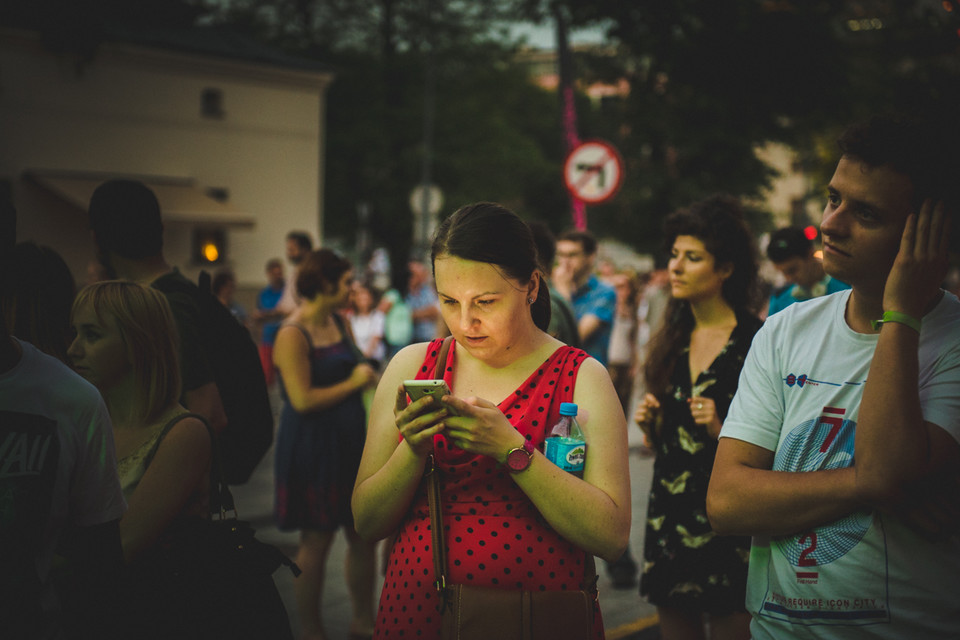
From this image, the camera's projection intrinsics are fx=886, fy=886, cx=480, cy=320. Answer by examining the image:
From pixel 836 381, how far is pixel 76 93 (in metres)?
24.5

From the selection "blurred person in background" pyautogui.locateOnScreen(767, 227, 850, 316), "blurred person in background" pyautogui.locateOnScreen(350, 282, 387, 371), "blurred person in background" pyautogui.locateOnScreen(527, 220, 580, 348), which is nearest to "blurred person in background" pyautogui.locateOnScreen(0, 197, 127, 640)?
"blurred person in background" pyautogui.locateOnScreen(527, 220, 580, 348)

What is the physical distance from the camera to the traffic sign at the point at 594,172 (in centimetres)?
928

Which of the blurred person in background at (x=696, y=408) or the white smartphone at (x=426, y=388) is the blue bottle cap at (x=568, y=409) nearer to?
the white smartphone at (x=426, y=388)

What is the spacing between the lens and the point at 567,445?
2.31m

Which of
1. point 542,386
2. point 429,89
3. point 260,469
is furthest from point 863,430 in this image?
point 429,89

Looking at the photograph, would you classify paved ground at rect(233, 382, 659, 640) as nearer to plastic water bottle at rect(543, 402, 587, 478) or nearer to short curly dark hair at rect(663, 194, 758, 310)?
short curly dark hair at rect(663, 194, 758, 310)

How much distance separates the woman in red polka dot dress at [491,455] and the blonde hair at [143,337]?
91cm

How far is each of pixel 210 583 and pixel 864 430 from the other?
1.93m

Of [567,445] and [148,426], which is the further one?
[148,426]

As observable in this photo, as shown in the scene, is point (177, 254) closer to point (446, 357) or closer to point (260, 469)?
point (260, 469)

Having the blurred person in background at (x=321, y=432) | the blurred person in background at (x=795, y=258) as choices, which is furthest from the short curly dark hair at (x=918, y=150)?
the blurred person in background at (x=795, y=258)

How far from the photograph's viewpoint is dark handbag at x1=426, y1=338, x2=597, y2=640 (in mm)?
2193

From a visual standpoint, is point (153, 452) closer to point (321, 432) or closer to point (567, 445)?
point (567, 445)

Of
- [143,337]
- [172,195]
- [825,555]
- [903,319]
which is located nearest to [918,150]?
[903,319]
